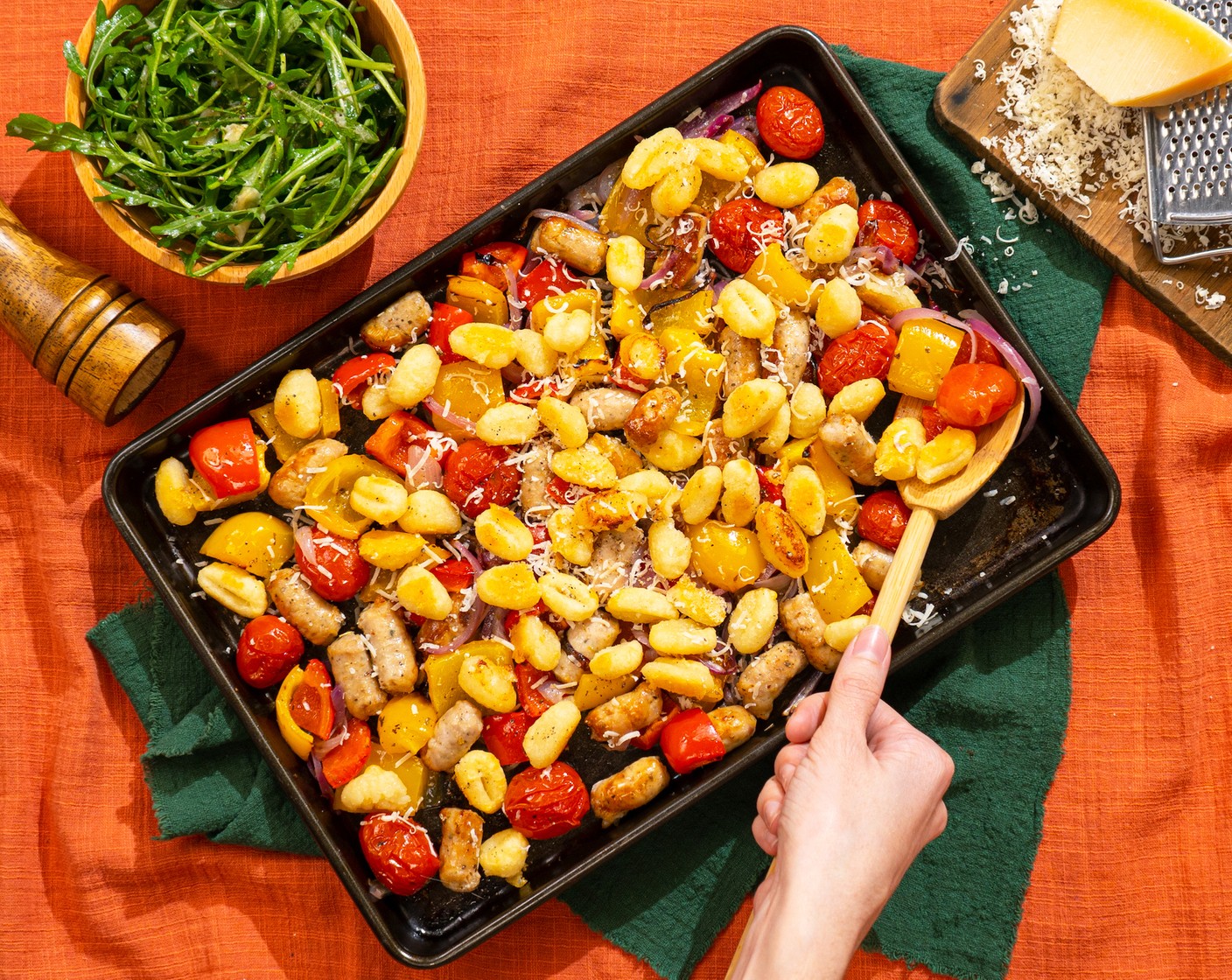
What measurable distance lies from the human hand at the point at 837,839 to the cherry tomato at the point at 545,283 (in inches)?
49.8

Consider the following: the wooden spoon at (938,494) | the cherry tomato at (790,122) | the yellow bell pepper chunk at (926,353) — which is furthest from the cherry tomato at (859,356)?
the cherry tomato at (790,122)

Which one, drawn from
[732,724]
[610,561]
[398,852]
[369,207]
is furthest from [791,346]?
[398,852]

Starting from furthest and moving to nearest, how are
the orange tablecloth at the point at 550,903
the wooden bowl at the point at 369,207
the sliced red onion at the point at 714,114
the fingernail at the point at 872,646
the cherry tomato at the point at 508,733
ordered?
the orange tablecloth at the point at 550,903, the sliced red onion at the point at 714,114, the cherry tomato at the point at 508,733, the wooden bowl at the point at 369,207, the fingernail at the point at 872,646

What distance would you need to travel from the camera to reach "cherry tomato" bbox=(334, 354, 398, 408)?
280cm

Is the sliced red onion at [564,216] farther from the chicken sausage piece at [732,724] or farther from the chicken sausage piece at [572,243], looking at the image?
the chicken sausage piece at [732,724]

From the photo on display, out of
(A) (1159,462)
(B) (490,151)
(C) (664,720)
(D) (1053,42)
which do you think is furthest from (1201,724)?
(B) (490,151)

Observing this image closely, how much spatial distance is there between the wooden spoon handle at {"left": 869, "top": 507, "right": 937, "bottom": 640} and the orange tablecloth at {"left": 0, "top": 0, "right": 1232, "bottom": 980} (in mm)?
623

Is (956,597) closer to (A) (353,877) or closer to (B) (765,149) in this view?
(B) (765,149)

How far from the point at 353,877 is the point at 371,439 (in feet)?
3.85

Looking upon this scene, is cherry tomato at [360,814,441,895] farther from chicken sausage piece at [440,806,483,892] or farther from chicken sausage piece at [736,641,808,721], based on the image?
chicken sausage piece at [736,641,808,721]

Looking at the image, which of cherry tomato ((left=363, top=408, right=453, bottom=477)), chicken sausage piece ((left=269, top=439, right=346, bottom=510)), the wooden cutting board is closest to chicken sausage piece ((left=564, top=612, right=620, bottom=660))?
cherry tomato ((left=363, top=408, right=453, bottom=477))

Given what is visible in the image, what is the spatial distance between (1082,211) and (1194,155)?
30cm

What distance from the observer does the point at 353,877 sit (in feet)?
8.86

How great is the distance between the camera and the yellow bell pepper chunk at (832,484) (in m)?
2.81
